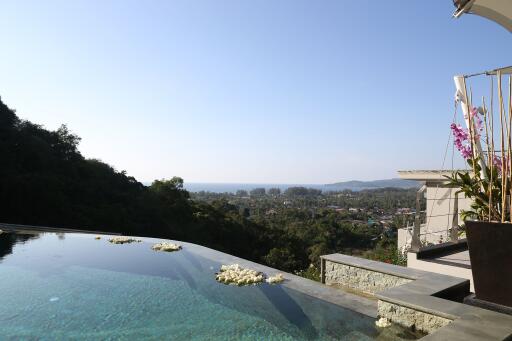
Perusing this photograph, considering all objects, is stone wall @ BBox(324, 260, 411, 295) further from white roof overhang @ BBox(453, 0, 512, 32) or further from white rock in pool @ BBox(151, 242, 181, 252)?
white rock in pool @ BBox(151, 242, 181, 252)

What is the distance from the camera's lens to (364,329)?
3.16 metres

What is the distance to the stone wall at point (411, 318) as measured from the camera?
2781 millimetres

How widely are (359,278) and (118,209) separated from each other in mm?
17107

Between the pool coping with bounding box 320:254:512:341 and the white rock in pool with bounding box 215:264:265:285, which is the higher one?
the pool coping with bounding box 320:254:512:341

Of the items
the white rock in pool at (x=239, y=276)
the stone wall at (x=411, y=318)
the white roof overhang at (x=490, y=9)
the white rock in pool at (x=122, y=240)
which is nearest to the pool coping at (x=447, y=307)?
the stone wall at (x=411, y=318)

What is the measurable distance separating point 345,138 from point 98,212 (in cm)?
1370

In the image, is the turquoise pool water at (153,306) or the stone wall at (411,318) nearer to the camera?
the stone wall at (411,318)

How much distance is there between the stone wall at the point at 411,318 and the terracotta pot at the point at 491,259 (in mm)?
404

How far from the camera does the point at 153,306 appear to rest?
407cm

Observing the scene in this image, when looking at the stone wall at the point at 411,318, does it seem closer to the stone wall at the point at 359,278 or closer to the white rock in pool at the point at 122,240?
the stone wall at the point at 359,278

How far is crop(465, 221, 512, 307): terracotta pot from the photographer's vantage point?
8.53ft

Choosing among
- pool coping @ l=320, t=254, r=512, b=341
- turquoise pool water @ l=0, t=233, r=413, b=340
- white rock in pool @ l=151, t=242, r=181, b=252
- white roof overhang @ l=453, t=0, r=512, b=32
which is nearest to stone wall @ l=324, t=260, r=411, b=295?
pool coping @ l=320, t=254, r=512, b=341

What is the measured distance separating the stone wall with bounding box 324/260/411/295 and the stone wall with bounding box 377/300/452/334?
2.99 feet

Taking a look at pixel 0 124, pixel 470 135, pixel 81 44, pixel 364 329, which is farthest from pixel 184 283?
pixel 0 124
